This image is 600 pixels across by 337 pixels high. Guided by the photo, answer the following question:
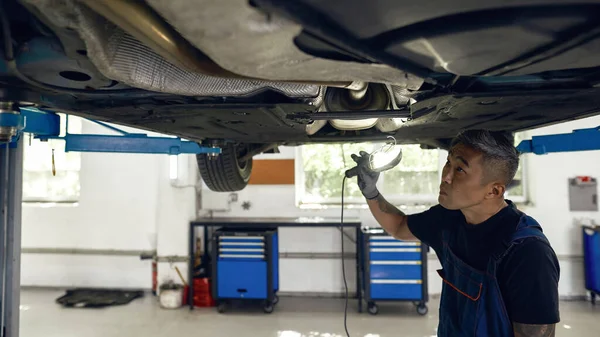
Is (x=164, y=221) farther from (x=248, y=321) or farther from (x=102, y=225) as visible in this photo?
(x=248, y=321)

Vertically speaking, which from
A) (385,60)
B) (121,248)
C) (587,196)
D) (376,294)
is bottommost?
(376,294)

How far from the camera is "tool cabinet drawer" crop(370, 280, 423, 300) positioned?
2.94m

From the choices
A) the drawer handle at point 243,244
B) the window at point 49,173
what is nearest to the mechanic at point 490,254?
the drawer handle at point 243,244

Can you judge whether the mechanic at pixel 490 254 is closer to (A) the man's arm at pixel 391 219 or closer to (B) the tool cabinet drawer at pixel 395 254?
(A) the man's arm at pixel 391 219

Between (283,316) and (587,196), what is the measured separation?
297 cm

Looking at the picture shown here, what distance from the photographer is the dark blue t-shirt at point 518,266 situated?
0.90m

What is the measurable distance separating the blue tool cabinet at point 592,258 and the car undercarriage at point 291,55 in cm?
273

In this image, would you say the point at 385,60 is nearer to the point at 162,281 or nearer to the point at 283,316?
the point at 283,316

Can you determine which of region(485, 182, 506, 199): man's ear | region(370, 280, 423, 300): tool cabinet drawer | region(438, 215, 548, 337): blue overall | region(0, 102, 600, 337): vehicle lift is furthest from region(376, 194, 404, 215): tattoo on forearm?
region(370, 280, 423, 300): tool cabinet drawer

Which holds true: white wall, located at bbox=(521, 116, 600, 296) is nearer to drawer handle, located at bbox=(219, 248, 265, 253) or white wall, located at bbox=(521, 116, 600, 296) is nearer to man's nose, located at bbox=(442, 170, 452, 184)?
drawer handle, located at bbox=(219, 248, 265, 253)

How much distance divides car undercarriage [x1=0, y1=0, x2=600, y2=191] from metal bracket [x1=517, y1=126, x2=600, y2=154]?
28 centimetres

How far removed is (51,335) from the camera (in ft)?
8.84

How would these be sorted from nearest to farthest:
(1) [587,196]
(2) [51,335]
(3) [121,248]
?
(2) [51,335], (1) [587,196], (3) [121,248]

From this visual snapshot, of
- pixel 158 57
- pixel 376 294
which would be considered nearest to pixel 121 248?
pixel 376 294
